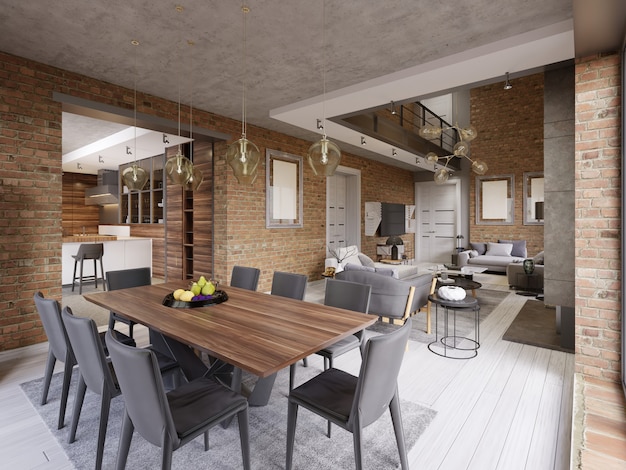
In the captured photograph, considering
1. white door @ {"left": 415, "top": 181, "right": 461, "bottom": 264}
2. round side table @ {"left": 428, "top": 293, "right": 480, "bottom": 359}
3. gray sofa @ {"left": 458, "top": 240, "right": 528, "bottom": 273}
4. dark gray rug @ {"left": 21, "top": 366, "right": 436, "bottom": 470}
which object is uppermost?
white door @ {"left": 415, "top": 181, "right": 461, "bottom": 264}

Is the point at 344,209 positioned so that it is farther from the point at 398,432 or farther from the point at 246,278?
the point at 398,432

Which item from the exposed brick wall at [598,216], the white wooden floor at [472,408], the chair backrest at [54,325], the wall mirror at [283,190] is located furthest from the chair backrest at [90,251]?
the exposed brick wall at [598,216]

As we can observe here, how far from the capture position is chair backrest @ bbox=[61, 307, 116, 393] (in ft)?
5.31

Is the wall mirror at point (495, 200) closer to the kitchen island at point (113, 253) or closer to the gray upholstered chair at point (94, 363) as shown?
the kitchen island at point (113, 253)

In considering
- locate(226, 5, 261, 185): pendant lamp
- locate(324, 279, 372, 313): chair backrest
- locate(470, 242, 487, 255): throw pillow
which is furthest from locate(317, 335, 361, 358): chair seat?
locate(470, 242, 487, 255): throw pillow

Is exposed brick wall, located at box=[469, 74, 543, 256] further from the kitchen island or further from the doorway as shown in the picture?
the kitchen island

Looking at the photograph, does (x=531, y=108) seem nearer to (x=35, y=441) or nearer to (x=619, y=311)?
(x=619, y=311)

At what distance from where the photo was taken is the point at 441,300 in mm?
3398

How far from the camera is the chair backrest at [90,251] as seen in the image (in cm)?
582

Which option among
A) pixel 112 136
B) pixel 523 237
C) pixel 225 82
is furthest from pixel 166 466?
A: pixel 523 237

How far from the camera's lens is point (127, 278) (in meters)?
3.39

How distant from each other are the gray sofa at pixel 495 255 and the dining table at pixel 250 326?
21.4ft

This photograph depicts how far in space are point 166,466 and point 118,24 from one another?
3127mm

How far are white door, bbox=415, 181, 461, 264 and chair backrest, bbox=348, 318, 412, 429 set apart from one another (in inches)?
367
